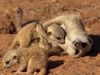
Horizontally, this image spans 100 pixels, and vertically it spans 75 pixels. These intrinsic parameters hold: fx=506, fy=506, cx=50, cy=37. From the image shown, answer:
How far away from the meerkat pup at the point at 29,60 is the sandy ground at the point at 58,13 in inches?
7.3

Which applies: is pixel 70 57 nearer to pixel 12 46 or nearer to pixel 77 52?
pixel 77 52

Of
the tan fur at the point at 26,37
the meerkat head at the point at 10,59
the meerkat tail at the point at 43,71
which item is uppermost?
the tan fur at the point at 26,37

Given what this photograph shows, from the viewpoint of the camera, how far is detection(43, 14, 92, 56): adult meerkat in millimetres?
9812

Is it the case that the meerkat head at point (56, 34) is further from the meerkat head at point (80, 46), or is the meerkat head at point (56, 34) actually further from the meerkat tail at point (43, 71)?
the meerkat tail at point (43, 71)

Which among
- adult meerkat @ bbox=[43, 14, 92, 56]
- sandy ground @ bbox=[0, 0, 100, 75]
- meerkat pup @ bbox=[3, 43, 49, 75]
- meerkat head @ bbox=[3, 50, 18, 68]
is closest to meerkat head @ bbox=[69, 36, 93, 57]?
adult meerkat @ bbox=[43, 14, 92, 56]

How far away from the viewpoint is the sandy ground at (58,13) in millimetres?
9312

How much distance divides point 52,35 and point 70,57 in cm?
58

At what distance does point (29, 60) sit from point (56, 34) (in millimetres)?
1107

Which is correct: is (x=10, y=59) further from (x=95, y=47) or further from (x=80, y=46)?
(x=95, y=47)

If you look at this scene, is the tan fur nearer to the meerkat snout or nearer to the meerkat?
the meerkat

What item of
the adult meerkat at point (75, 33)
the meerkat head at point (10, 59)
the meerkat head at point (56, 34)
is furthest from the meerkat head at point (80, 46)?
the meerkat head at point (10, 59)

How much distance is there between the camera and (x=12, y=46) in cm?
1030

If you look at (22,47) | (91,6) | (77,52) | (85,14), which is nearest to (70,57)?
(77,52)

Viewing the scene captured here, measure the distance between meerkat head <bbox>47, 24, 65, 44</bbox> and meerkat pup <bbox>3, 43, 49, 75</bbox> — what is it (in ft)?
2.84
